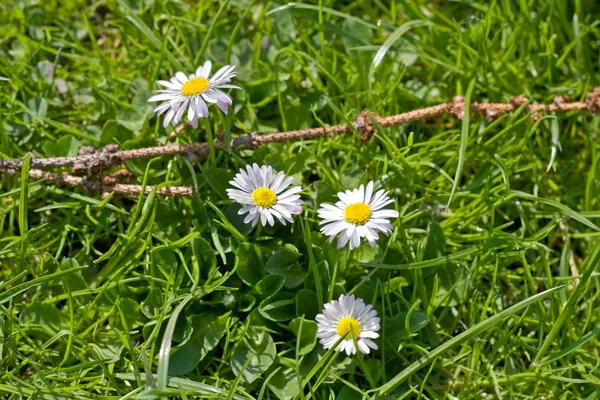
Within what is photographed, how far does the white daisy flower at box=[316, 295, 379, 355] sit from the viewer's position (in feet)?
6.07

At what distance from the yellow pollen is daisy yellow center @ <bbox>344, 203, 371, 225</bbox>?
22.7 inches

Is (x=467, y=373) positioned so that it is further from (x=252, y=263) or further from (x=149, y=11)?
(x=149, y=11)

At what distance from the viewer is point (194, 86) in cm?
202

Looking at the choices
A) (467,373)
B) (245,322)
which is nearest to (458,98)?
(467,373)

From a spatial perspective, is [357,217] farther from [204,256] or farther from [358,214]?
[204,256]

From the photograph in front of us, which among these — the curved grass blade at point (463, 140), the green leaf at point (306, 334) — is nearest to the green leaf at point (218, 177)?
the green leaf at point (306, 334)

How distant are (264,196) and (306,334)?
16.5 inches

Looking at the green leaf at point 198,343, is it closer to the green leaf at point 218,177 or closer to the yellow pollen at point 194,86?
the green leaf at point 218,177

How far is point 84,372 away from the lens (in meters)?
1.90

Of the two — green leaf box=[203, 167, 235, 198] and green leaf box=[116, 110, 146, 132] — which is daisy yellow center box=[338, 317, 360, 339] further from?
green leaf box=[116, 110, 146, 132]

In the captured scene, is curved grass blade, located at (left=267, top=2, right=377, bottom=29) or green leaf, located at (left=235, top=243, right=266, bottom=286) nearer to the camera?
green leaf, located at (left=235, top=243, right=266, bottom=286)

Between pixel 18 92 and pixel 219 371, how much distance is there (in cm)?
132

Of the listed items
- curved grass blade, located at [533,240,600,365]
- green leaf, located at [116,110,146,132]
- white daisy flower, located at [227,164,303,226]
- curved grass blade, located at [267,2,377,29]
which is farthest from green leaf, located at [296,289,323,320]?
curved grass blade, located at [267,2,377,29]

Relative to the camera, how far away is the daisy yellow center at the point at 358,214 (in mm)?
1898
